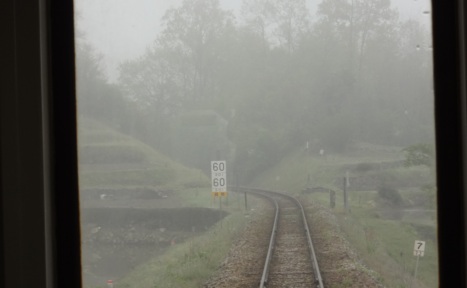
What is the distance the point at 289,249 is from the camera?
157 centimetres

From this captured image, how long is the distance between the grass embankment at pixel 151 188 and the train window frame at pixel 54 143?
197 mm

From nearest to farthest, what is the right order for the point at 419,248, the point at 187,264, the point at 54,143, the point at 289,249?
the point at 54,143 → the point at 419,248 → the point at 187,264 → the point at 289,249

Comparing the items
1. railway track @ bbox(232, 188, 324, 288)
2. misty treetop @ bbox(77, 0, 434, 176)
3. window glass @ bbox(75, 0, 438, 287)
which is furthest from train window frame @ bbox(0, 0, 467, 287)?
railway track @ bbox(232, 188, 324, 288)

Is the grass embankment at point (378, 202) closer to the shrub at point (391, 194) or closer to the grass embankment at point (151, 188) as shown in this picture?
the shrub at point (391, 194)

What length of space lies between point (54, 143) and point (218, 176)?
1.58ft

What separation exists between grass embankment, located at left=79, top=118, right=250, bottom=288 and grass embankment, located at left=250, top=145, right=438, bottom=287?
22cm

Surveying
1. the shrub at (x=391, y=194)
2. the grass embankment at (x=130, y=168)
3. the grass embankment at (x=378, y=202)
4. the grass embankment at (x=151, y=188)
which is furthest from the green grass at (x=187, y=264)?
the shrub at (x=391, y=194)

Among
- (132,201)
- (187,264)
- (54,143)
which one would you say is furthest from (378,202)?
(54,143)

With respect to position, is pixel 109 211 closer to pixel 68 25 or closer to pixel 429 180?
pixel 68 25

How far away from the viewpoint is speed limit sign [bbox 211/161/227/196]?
4.72 ft

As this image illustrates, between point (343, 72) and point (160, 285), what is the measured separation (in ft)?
2.71

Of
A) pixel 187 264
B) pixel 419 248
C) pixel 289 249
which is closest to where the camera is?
pixel 419 248

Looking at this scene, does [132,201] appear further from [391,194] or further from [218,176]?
[391,194]

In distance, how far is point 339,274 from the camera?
1.48 metres
